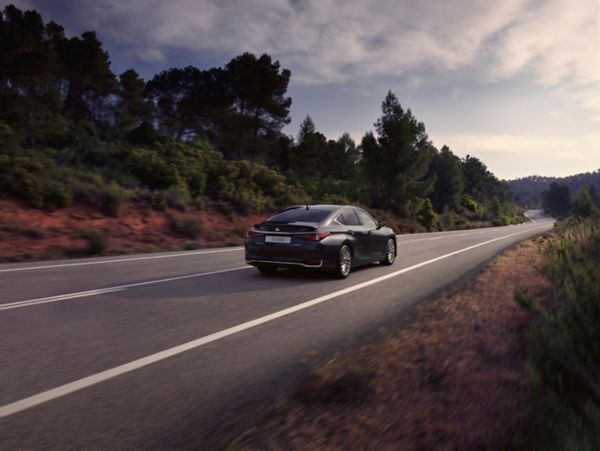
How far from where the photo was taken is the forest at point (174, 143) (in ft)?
71.6

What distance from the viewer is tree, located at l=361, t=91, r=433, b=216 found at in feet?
134

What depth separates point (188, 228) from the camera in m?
19.5

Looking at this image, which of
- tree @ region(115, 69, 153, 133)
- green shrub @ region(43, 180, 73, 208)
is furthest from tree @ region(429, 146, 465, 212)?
green shrub @ region(43, 180, 73, 208)

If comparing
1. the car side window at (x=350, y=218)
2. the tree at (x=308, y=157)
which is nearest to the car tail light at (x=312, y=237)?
the car side window at (x=350, y=218)

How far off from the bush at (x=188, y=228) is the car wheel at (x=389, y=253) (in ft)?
33.0

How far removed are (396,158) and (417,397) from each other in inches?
1550

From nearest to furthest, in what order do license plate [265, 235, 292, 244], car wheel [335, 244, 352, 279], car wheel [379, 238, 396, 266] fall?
1. license plate [265, 235, 292, 244]
2. car wheel [335, 244, 352, 279]
3. car wheel [379, 238, 396, 266]

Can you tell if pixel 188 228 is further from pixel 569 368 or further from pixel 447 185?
pixel 447 185

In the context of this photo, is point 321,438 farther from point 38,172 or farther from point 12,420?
point 38,172

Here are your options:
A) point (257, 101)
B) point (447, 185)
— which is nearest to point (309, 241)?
point (257, 101)

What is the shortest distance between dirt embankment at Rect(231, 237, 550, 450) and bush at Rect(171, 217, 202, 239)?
15263mm

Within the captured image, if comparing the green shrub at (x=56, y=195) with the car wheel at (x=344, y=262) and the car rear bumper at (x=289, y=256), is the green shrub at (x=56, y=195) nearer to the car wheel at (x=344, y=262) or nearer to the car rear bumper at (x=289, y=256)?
the car rear bumper at (x=289, y=256)

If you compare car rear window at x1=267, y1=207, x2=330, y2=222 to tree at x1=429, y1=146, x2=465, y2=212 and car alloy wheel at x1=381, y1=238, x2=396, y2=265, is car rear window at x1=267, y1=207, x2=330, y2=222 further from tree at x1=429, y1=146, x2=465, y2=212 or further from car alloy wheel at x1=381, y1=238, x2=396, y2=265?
tree at x1=429, y1=146, x2=465, y2=212

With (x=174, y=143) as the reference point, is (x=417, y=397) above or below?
below
